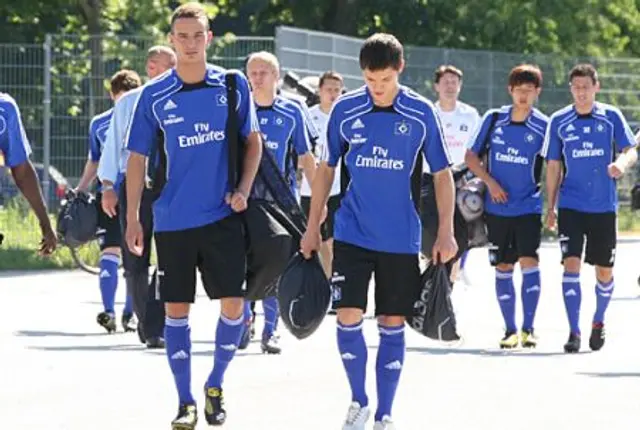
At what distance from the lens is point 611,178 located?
1509cm

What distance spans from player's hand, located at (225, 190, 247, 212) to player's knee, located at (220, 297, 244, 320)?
0.49m

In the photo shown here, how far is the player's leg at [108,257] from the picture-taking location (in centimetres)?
1662

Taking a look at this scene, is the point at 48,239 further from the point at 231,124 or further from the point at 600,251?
the point at 600,251

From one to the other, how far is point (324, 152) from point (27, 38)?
25.8 m

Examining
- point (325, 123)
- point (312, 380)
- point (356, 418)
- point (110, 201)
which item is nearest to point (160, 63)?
point (110, 201)

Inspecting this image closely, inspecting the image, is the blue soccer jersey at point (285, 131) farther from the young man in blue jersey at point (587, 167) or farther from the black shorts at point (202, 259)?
the black shorts at point (202, 259)

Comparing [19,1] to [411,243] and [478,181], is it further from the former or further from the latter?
[411,243]

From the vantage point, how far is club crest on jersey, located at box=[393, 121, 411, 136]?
10.4m

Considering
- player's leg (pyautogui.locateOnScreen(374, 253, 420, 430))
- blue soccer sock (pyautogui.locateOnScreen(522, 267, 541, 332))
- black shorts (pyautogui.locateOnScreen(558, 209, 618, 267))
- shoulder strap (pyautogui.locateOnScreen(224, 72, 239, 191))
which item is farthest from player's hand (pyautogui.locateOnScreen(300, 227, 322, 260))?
blue soccer sock (pyautogui.locateOnScreen(522, 267, 541, 332))

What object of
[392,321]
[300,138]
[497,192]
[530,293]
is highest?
[300,138]

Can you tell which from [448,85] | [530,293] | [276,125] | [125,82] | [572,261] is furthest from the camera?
[448,85]

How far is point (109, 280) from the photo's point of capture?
16.8 m

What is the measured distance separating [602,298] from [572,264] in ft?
1.15

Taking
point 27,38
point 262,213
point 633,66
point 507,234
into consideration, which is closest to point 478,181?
point 507,234
